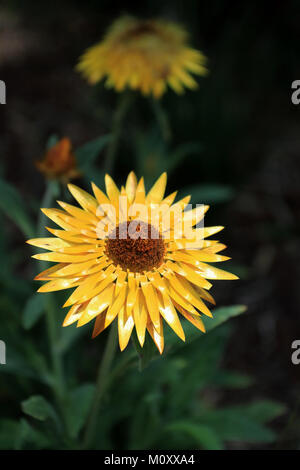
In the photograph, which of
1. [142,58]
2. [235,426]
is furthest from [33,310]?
[142,58]

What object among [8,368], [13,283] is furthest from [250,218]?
[8,368]

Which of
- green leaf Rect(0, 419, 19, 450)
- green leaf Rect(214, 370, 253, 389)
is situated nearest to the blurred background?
green leaf Rect(214, 370, 253, 389)

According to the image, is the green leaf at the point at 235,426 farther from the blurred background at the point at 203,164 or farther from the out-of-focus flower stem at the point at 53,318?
the out-of-focus flower stem at the point at 53,318

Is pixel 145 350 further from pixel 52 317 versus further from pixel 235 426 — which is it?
pixel 235 426

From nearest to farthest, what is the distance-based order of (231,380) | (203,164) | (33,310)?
(33,310) < (231,380) < (203,164)

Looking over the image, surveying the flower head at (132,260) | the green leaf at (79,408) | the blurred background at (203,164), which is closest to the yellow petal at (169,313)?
the flower head at (132,260)
